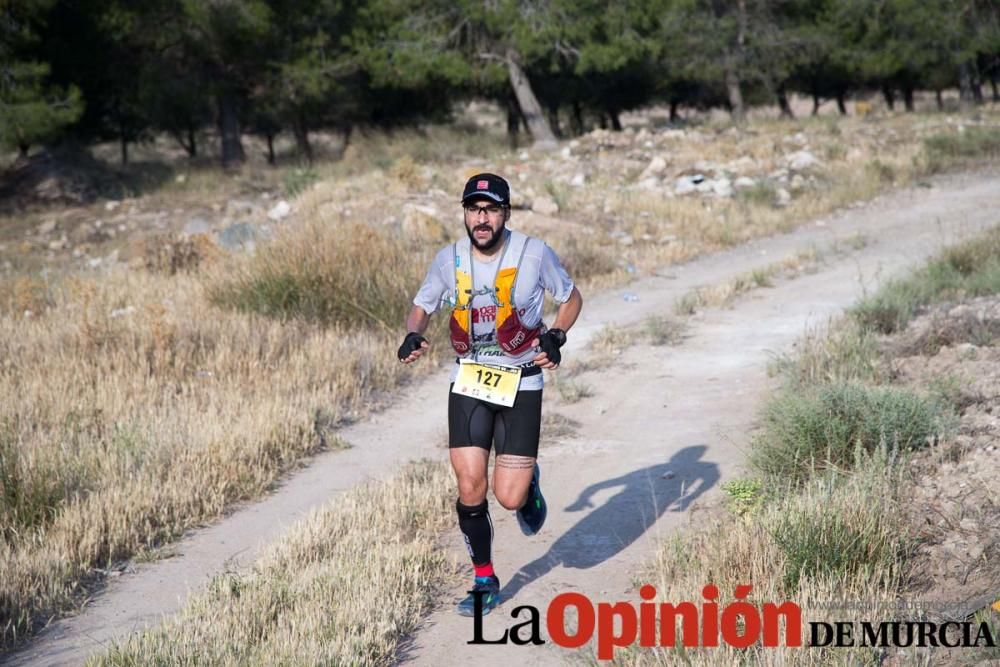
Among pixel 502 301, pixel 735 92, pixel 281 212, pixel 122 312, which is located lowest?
pixel 122 312

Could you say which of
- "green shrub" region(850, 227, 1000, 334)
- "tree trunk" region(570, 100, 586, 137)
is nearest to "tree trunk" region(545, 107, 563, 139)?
"tree trunk" region(570, 100, 586, 137)

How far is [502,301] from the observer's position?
15.5 ft

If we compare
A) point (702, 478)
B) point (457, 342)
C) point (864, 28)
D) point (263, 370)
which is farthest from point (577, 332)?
point (864, 28)

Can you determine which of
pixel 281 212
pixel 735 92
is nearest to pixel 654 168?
pixel 281 212

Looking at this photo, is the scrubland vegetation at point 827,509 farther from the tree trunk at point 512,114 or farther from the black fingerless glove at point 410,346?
the tree trunk at point 512,114

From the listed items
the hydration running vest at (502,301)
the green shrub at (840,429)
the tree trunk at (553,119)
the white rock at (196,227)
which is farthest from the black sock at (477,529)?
the tree trunk at (553,119)

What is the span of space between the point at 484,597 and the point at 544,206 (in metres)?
12.6

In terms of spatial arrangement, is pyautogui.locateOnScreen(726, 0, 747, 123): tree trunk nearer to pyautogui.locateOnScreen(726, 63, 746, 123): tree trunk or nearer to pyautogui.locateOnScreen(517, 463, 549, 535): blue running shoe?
pyautogui.locateOnScreen(726, 63, 746, 123): tree trunk

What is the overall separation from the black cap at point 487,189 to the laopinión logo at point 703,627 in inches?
70.0

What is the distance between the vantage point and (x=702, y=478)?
6.52 metres

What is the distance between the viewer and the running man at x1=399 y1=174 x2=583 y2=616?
470 cm

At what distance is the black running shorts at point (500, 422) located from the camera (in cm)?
477

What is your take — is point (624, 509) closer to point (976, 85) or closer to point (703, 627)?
point (703, 627)

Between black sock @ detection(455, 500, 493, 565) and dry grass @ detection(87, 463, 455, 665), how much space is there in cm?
37
